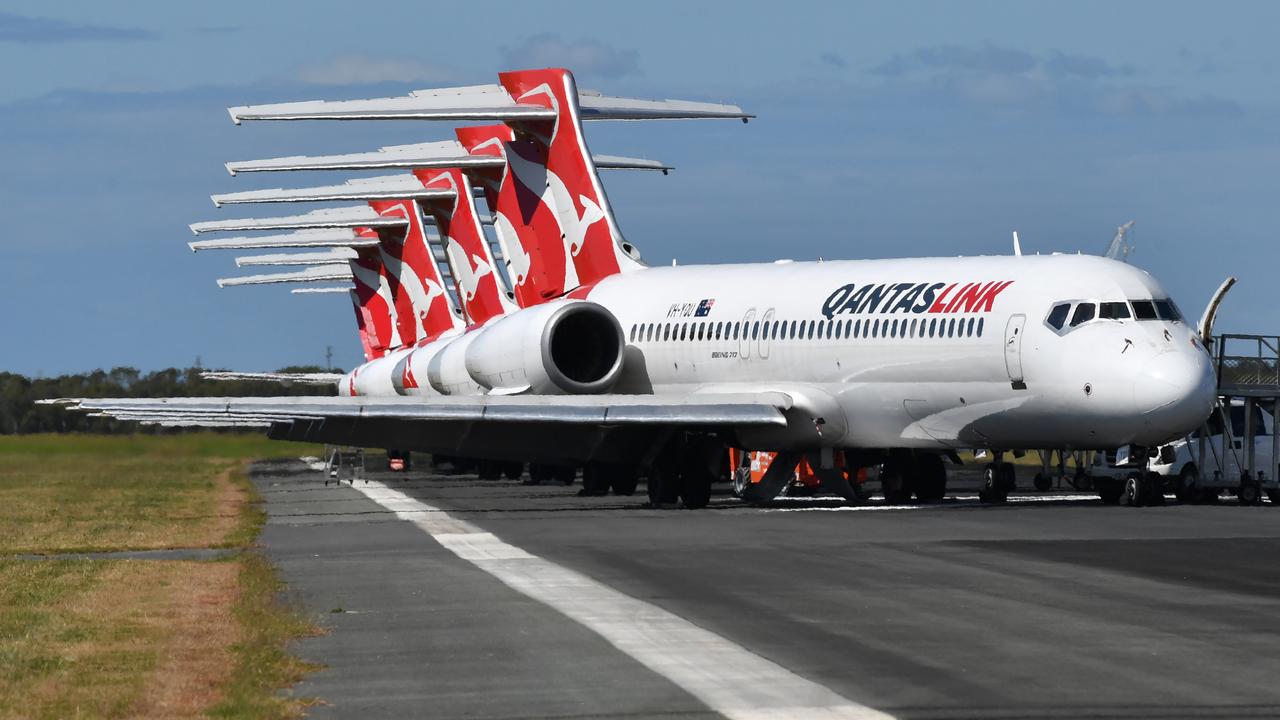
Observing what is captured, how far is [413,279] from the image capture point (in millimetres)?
61781

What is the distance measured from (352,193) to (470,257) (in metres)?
4.31

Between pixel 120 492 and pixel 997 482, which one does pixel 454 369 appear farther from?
pixel 997 482

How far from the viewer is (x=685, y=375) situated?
37312 millimetres

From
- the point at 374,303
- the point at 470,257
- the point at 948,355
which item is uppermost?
the point at 374,303

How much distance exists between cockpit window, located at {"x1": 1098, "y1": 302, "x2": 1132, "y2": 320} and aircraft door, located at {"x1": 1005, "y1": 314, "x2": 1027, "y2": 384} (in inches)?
42.2

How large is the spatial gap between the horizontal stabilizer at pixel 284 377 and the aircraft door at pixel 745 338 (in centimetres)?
3597

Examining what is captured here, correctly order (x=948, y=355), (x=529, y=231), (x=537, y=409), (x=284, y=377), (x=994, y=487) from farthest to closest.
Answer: (x=284, y=377), (x=529, y=231), (x=994, y=487), (x=537, y=409), (x=948, y=355)

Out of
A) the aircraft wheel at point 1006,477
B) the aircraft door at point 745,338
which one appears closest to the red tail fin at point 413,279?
the aircraft door at point 745,338

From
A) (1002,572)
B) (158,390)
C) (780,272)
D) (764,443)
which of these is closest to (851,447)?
(764,443)


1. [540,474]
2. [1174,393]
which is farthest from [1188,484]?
[540,474]

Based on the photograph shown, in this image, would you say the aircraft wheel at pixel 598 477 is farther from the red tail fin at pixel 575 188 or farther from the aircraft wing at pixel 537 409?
the aircraft wing at pixel 537 409

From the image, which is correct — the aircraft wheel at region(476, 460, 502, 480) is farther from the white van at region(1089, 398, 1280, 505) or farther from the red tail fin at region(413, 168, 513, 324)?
the white van at region(1089, 398, 1280, 505)

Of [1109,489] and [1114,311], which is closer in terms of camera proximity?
[1114,311]

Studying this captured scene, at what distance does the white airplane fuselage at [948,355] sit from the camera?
94.9 ft
